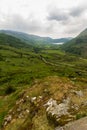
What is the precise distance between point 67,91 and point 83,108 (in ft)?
16.3

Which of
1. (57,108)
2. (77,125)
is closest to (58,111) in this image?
(57,108)

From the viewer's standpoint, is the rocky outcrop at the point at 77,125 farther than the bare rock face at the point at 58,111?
No

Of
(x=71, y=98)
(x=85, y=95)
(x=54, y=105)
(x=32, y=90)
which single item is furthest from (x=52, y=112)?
(x=32, y=90)

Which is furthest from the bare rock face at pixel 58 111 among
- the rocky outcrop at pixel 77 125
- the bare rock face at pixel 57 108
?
the rocky outcrop at pixel 77 125

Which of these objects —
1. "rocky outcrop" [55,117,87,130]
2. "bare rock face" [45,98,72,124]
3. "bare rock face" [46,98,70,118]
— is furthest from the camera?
"bare rock face" [46,98,70,118]

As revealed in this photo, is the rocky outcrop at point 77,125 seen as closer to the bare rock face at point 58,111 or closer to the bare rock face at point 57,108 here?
the bare rock face at point 58,111

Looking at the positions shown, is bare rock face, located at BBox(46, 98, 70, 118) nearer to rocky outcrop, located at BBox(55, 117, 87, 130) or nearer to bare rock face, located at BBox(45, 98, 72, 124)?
bare rock face, located at BBox(45, 98, 72, 124)

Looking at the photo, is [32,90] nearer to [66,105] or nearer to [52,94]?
[52,94]

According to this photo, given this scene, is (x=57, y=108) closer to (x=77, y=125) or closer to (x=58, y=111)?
(x=58, y=111)

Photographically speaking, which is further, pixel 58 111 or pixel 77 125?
pixel 58 111

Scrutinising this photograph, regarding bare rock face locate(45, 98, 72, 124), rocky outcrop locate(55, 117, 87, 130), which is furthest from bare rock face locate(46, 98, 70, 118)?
rocky outcrop locate(55, 117, 87, 130)

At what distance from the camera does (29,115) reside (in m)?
34.4

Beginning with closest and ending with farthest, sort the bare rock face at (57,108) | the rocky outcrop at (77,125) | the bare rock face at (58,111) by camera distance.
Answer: the rocky outcrop at (77,125), the bare rock face at (58,111), the bare rock face at (57,108)

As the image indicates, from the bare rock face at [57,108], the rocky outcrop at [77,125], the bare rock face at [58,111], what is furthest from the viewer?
the bare rock face at [57,108]
